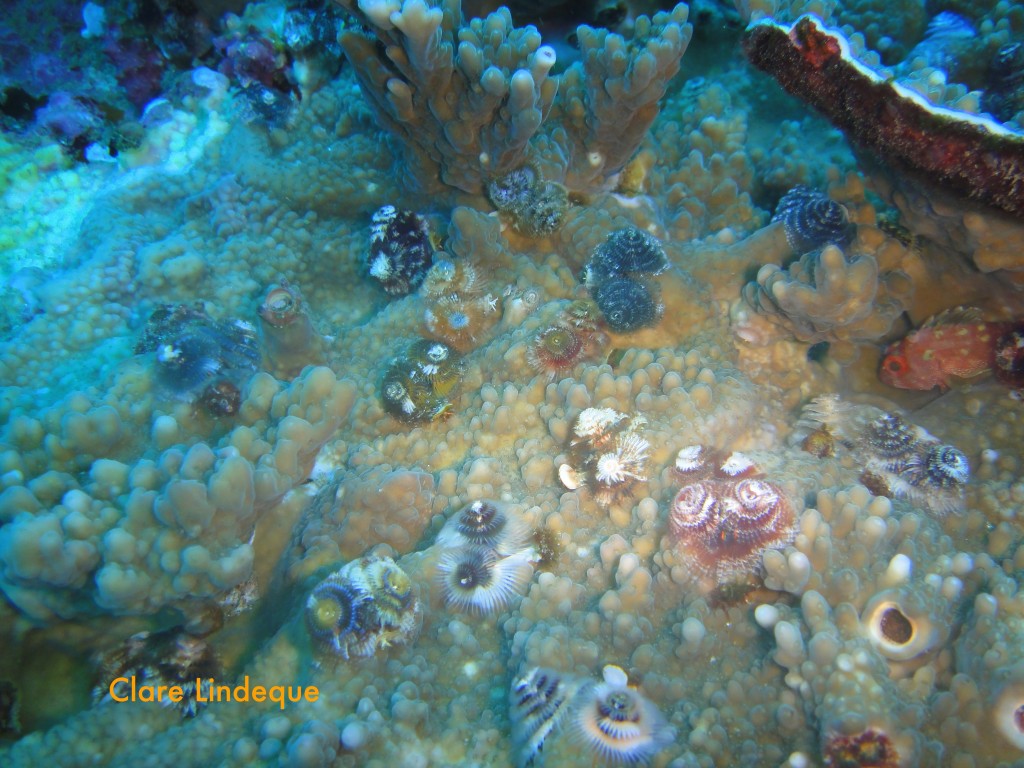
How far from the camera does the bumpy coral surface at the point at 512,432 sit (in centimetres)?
236

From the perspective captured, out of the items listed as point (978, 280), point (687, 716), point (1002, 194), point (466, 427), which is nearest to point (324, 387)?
point (466, 427)

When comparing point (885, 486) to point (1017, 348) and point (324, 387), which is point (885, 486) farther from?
point (324, 387)

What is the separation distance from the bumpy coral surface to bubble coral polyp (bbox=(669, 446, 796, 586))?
2 centimetres

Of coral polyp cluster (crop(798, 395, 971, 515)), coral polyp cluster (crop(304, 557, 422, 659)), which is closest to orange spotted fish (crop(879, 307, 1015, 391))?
coral polyp cluster (crop(798, 395, 971, 515))

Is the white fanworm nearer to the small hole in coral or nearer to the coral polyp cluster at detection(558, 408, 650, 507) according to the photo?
the coral polyp cluster at detection(558, 408, 650, 507)

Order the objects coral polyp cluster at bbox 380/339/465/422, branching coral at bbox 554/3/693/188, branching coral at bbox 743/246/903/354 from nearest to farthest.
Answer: branching coral at bbox 743/246/903/354, coral polyp cluster at bbox 380/339/465/422, branching coral at bbox 554/3/693/188

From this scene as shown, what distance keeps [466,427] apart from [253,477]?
1.24 metres

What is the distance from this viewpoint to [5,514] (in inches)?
101

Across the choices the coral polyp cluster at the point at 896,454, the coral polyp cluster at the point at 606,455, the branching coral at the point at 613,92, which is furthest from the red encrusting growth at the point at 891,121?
the coral polyp cluster at the point at 606,455

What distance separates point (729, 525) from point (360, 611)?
1713mm

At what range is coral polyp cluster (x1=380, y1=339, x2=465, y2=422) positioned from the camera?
11.6 feet

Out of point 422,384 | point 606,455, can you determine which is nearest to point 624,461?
point 606,455

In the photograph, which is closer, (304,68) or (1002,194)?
(1002,194)

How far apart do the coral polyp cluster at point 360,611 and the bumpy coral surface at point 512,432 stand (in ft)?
0.05
